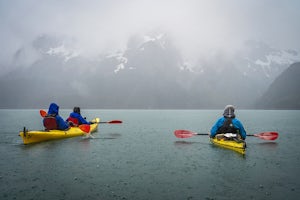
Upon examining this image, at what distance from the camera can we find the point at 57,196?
33.2 ft

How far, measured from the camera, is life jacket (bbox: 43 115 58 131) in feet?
79.6

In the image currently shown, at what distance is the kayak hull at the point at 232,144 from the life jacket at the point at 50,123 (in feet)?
46.5

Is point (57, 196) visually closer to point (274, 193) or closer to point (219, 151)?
point (274, 193)

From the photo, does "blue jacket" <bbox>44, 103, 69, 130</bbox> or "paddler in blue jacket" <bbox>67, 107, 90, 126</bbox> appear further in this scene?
"paddler in blue jacket" <bbox>67, 107, 90, 126</bbox>

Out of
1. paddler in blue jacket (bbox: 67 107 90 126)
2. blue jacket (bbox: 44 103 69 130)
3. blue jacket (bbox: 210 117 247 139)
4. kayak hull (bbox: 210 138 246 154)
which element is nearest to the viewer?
kayak hull (bbox: 210 138 246 154)

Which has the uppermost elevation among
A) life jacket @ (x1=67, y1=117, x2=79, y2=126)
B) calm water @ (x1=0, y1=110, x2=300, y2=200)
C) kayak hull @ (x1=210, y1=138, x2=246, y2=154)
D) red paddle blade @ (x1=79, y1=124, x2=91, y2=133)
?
life jacket @ (x1=67, y1=117, x2=79, y2=126)

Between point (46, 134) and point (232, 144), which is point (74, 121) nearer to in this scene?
point (46, 134)

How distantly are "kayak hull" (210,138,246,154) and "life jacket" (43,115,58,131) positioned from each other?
14.2 m

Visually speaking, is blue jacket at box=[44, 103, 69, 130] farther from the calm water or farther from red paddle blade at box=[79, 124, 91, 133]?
the calm water

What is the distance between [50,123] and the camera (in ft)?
81.4

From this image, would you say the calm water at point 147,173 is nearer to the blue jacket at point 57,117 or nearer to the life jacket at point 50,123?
the life jacket at point 50,123

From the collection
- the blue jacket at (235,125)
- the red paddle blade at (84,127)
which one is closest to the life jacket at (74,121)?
the red paddle blade at (84,127)

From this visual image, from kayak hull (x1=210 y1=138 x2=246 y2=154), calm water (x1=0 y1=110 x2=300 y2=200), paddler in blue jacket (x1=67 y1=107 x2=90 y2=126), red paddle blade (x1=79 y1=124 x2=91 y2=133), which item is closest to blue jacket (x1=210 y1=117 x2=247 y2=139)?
kayak hull (x1=210 y1=138 x2=246 y2=154)

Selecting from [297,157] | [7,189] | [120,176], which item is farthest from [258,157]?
[7,189]
